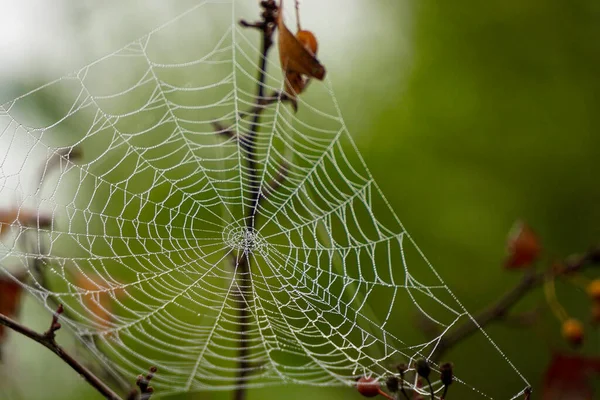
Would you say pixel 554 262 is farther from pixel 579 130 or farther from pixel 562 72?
pixel 562 72

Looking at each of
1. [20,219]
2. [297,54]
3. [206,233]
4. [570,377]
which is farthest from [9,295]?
[570,377]

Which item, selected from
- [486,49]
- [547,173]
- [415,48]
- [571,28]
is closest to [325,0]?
[415,48]

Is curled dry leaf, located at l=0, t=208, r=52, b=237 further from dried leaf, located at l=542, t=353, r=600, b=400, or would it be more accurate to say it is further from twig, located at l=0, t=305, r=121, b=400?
dried leaf, located at l=542, t=353, r=600, b=400

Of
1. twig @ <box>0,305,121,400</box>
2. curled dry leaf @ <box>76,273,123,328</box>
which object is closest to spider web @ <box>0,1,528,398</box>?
curled dry leaf @ <box>76,273,123,328</box>

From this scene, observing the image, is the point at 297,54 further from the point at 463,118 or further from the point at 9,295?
the point at 463,118

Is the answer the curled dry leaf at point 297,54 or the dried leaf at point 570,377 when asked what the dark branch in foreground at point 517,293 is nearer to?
the dried leaf at point 570,377
